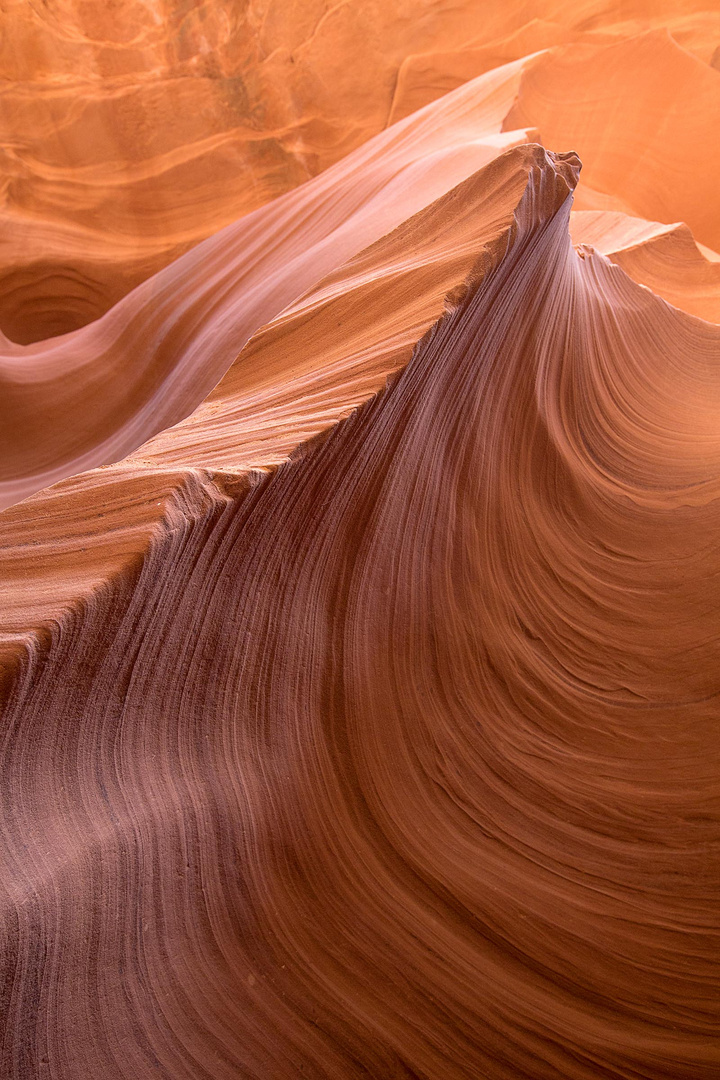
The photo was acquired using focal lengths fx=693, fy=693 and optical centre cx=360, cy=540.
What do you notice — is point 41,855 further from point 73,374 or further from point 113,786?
point 73,374

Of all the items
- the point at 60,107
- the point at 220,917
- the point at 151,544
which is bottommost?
the point at 220,917

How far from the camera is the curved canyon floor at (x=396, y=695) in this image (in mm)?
603

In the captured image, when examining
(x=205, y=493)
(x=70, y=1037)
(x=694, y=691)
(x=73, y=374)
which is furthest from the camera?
(x=73, y=374)

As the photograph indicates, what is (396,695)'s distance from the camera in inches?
33.3

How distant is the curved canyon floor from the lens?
603mm

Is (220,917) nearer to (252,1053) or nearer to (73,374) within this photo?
(252,1053)

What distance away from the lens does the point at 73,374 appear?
195cm

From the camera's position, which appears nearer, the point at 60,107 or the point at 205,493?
the point at 205,493

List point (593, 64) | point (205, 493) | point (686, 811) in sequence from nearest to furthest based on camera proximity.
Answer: point (205, 493), point (686, 811), point (593, 64)

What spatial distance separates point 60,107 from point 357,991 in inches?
126

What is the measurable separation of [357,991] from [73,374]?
5.73 ft

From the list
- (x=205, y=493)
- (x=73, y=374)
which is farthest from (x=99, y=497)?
(x=73, y=374)

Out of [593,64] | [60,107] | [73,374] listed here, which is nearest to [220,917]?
[73,374]

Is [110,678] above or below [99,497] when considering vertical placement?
below
